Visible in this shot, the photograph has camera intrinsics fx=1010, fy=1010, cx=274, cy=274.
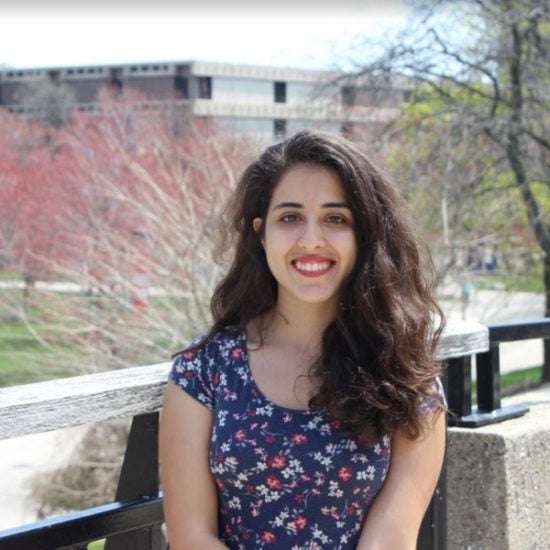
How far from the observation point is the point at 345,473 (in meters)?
1.96

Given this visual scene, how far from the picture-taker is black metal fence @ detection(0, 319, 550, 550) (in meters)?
1.86

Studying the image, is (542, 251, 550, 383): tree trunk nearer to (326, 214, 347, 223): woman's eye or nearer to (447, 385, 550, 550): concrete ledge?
(447, 385, 550, 550): concrete ledge

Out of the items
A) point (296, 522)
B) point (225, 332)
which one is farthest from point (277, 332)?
point (296, 522)

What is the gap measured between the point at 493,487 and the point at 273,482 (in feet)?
4.04

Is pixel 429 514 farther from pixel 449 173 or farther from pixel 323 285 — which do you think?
pixel 449 173

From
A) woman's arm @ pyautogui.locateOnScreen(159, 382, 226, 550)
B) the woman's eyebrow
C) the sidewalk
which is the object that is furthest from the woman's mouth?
the sidewalk

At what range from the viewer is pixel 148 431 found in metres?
2.20

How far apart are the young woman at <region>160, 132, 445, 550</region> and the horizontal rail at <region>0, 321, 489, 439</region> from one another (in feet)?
0.22

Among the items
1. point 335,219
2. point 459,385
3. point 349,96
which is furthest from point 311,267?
point 349,96

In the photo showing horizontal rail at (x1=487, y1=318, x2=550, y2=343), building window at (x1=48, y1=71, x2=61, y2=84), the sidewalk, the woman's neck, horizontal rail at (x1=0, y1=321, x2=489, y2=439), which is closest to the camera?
horizontal rail at (x1=0, y1=321, x2=489, y2=439)

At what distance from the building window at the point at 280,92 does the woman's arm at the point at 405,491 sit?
94.7 ft

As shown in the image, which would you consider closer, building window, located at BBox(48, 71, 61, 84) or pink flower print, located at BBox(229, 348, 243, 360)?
pink flower print, located at BBox(229, 348, 243, 360)

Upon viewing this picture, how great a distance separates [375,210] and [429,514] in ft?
3.39

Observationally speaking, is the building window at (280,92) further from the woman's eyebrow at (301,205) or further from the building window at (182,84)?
the woman's eyebrow at (301,205)
